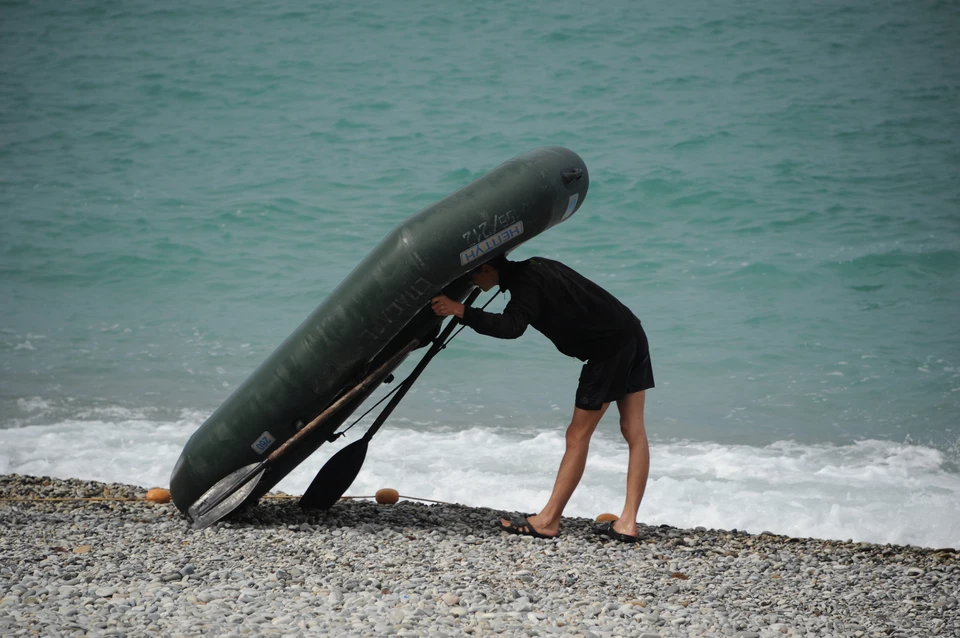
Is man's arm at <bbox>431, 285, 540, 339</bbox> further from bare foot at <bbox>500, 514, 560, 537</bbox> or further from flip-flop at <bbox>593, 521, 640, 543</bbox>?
flip-flop at <bbox>593, 521, 640, 543</bbox>

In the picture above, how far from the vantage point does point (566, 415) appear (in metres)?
9.21

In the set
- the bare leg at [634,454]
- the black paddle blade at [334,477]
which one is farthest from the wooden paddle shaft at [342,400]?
the bare leg at [634,454]

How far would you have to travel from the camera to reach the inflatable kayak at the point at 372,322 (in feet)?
15.4

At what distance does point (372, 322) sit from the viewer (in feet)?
15.8

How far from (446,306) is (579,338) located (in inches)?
27.1

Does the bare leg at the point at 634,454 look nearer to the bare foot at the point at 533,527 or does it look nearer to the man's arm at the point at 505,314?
the bare foot at the point at 533,527

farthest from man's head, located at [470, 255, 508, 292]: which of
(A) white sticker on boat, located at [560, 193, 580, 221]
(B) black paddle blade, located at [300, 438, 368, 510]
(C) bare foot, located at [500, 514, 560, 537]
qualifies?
(C) bare foot, located at [500, 514, 560, 537]

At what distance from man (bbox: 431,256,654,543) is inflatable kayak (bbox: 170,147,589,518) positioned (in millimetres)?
172

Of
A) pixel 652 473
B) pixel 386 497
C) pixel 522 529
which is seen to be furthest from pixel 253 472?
pixel 652 473

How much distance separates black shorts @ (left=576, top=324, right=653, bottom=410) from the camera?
4.89 m

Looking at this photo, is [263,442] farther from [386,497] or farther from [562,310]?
[562,310]

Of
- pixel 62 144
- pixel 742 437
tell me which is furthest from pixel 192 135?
pixel 742 437

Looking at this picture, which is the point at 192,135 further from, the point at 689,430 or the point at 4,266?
the point at 689,430

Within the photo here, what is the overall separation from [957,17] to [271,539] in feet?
61.6
